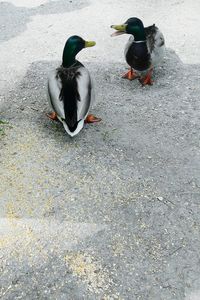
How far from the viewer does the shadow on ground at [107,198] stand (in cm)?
270

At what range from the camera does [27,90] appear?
4777 millimetres

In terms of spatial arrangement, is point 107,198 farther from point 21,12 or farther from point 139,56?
point 21,12

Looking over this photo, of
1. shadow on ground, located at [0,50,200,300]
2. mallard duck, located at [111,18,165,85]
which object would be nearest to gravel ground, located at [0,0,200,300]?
shadow on ground, located at [0,50,200,300]

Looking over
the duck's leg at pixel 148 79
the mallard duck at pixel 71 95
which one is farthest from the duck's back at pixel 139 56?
the mallard duck at pixel 71 95

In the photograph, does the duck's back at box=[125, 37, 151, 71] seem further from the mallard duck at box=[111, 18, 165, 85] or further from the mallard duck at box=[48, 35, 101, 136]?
the mallard duck at box=[48, 35, 101, 136]

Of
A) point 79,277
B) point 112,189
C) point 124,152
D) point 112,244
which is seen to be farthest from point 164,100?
point 79,277

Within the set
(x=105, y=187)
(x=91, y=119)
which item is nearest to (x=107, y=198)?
(x=105, y=187)

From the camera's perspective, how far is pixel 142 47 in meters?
4.68

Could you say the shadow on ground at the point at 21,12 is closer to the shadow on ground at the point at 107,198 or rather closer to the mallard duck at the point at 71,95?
the shadow on ground at the point at 107,198

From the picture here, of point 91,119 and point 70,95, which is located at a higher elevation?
point 70,95

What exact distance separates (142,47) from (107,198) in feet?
7.08

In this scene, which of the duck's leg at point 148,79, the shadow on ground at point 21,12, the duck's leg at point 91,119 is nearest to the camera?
the duck's leg at point 91,119

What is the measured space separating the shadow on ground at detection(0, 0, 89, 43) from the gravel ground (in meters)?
0.95

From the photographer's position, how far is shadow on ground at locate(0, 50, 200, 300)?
270 cm
